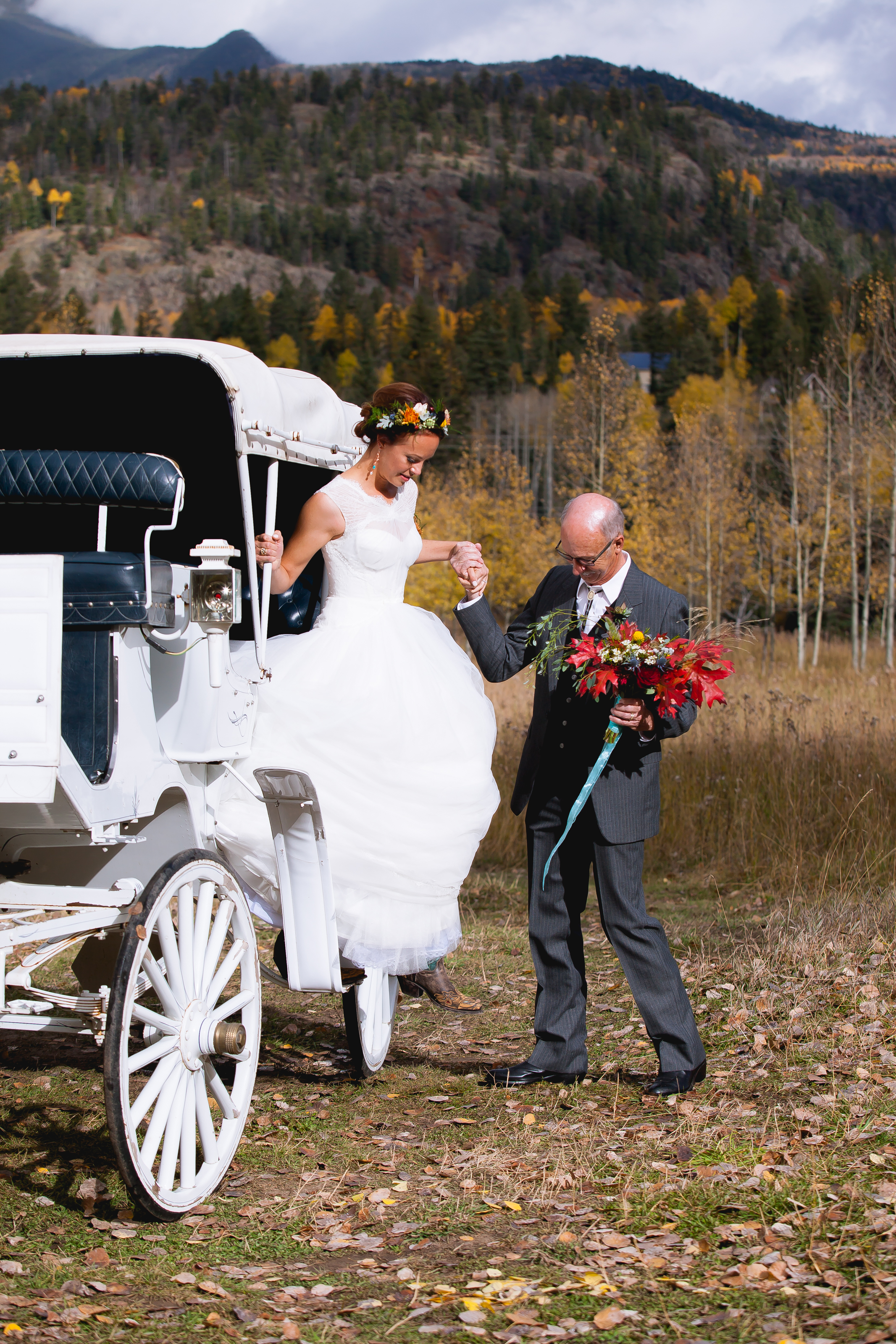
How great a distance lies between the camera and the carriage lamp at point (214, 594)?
4.18m

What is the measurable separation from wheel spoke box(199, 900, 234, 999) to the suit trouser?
4.47ft

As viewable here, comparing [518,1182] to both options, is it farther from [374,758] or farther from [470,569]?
[470,569]

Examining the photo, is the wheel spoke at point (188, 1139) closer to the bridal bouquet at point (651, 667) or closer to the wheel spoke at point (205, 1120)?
the wheel spoke at point (205, 1120)

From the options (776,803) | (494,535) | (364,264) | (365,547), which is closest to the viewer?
(365,547)

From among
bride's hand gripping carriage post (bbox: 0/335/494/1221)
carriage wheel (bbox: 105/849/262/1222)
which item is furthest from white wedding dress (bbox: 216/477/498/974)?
carriage wheel (bbox: 105/849/262/1222)

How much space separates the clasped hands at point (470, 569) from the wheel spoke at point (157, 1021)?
78.0 inches

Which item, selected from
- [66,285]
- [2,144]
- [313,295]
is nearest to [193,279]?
[66,285]

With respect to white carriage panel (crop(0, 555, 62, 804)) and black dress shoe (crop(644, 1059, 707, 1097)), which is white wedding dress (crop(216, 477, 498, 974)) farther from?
white carriage panel (crop(0, 555, 62, 804))

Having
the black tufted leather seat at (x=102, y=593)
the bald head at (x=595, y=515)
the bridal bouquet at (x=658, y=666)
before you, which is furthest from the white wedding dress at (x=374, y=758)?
the black tufted leather seat at (x=102, y=593)

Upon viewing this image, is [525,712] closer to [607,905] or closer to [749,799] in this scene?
[749,799]

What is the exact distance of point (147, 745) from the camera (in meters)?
4.04

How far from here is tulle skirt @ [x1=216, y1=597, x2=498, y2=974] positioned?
4789 mm

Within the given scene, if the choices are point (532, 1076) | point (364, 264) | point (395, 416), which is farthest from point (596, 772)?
point (364, 264)

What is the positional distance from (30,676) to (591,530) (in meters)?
2.17
